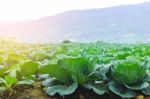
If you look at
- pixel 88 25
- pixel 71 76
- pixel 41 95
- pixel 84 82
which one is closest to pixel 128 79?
pixel 84 82

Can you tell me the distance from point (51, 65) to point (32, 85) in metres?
0.45

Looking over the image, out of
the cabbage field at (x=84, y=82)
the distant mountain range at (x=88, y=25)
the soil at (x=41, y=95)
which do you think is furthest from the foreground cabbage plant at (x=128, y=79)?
the distant mountain range at (x=88, y=25)

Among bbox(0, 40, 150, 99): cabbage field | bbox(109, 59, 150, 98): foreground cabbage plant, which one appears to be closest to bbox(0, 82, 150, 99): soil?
bbox(0, 40, 150, 99): cabbage field

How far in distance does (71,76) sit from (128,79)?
531 millimetres

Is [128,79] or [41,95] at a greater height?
[128,79]

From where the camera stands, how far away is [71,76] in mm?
3662

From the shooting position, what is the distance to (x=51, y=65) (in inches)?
144

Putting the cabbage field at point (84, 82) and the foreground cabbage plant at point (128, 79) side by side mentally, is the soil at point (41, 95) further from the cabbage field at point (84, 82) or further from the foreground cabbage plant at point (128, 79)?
the foreground cabbage plant at point (128, 79)

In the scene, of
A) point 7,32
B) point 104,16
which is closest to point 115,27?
point 104,16

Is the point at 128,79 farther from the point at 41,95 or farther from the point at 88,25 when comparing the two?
the point at 88,25

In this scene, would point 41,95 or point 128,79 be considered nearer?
point 128,79

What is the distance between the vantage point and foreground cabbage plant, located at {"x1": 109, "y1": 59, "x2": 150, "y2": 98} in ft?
11.7

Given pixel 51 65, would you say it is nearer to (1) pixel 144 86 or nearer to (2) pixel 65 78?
(2) pixel 65 78

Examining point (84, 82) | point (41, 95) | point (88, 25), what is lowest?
point (88, 25)
